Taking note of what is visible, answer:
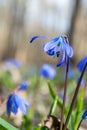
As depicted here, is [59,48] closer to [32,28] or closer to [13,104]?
[13,104]

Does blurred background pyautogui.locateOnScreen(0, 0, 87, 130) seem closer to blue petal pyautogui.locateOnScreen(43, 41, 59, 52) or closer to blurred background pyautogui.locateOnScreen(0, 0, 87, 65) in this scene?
blurred background pyautogui.locateOnScreen(0, 0, 87, 65)

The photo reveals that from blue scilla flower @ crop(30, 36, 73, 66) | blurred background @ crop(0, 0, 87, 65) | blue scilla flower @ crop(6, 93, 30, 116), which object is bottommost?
blurred background @ crop(0, 0, 87, 65)

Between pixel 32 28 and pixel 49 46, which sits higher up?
pixel 49 46

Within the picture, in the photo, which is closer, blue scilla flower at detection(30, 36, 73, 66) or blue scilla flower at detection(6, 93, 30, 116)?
blue scilla flower at detection(30, 36, 73, 66)

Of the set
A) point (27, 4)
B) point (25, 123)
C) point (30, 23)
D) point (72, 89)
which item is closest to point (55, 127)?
point (25, 123)

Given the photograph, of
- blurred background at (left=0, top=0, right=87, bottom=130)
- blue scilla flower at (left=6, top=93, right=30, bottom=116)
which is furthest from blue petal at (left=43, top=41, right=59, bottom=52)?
blurred background at (left=0, top=0, right=87, bottom=130)

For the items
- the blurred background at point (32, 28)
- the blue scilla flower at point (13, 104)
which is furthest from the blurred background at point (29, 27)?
the blue scilla flower at point (13, 104)

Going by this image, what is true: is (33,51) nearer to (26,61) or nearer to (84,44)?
(26,61)

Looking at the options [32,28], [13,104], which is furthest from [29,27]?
[13,104]

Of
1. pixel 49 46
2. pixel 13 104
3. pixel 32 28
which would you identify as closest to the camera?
pixel 49 46

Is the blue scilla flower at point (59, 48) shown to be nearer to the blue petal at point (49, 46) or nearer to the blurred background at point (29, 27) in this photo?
the blue petal at point (49, 46)
